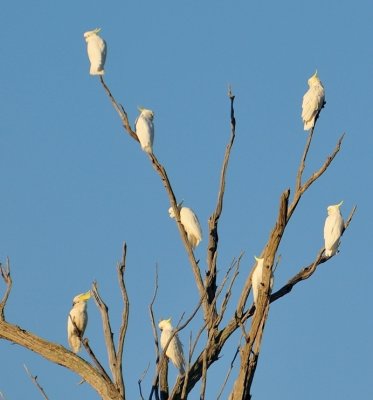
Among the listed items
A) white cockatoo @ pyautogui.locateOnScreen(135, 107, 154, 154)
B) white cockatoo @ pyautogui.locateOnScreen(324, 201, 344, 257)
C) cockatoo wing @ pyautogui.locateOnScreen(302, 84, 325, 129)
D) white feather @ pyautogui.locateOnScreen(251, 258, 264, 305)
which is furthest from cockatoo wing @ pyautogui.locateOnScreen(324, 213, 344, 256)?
white cockatoo @ pyautogui.locateOnScreen(135, 107, 154, 154)

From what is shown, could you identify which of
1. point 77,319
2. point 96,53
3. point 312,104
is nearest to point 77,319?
point 77,319

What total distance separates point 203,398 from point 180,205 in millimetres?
4441

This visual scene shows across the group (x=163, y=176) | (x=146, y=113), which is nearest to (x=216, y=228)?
(x=163, y=176)

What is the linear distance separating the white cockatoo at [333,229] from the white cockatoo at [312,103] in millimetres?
770

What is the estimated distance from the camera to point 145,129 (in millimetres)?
11000

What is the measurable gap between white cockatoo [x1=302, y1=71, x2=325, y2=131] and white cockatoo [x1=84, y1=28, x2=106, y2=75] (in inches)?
76.1

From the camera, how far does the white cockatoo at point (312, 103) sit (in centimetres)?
1045

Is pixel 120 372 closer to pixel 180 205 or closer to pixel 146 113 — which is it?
pixel 180 205

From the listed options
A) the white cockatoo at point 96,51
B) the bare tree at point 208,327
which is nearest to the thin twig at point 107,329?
the bare tree at point 208,327

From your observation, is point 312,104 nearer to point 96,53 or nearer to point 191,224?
point 191,224

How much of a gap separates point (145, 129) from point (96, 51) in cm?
141

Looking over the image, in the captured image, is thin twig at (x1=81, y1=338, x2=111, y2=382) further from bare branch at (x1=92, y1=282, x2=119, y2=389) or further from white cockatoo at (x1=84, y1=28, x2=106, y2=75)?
white cockatoo at (x1=84, y1=28, x2=106, y2=75)

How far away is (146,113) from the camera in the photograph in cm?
1176

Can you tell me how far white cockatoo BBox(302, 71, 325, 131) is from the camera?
34.3 ft
